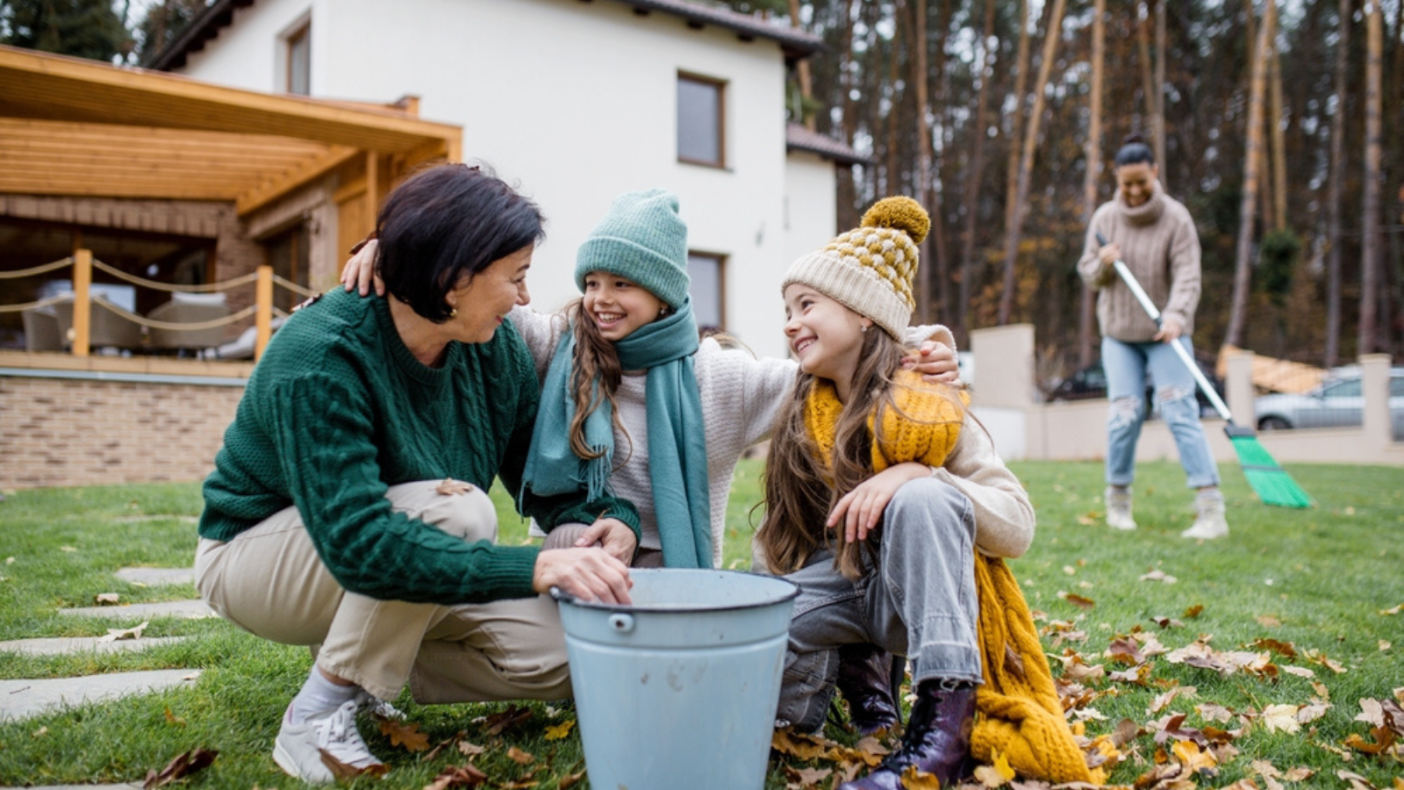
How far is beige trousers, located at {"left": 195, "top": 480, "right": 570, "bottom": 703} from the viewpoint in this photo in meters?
1.81

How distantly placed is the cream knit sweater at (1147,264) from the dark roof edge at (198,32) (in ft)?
35.9

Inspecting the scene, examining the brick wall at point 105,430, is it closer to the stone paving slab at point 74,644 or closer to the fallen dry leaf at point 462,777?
the stone paving slab at point 74,644

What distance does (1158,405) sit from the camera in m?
5.20

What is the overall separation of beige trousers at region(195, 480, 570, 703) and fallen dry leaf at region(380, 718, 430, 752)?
76mm

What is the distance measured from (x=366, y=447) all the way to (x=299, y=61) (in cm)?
1153

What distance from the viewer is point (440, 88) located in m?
11.0

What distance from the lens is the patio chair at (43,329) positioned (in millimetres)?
9219

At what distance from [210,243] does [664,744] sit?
A: 13524 mm

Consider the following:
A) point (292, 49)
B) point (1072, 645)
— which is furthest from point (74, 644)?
point (292, 49)

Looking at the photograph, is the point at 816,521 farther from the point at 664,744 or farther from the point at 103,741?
the point at 103,741

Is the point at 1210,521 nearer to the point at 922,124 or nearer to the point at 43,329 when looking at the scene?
the point at 43,329

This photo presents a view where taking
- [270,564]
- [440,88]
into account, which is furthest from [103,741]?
[440,88]

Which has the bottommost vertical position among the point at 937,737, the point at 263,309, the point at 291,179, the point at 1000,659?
the point at 937,737

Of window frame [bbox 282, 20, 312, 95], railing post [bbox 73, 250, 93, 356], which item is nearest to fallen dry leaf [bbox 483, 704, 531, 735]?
railing post [bbox 73, 250, 93, 356]
